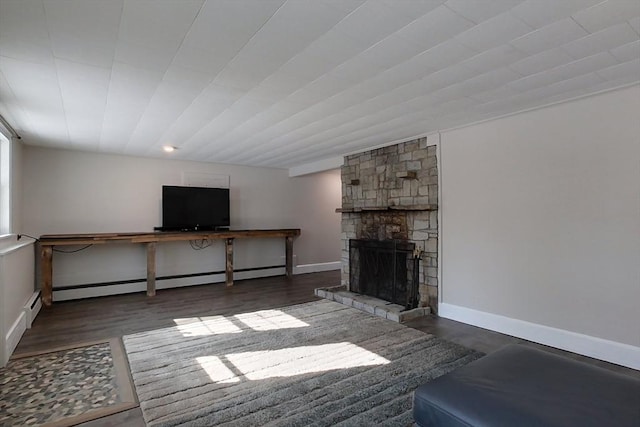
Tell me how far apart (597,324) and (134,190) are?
20.2ft

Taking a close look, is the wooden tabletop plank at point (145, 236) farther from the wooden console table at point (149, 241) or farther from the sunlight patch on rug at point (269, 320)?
the sunlight patch on rug at point (269, 320)

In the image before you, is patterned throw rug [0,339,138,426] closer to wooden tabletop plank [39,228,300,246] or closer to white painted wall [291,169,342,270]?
wooden tabletop plank [39,228,300,246]

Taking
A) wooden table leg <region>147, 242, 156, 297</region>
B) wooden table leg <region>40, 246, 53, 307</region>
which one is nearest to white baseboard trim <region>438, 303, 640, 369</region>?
wooden table leg <region>147, 242, 156, 297</region>

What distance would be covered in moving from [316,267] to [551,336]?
481cm

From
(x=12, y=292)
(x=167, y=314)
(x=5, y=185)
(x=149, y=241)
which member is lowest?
(x=167, y=314)

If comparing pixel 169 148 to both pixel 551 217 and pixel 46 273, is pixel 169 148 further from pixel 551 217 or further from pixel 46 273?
pixel 551 217

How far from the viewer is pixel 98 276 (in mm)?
5168

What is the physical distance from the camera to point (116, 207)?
536 centimetres

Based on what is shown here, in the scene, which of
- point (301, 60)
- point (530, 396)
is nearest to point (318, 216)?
point (301, 60)

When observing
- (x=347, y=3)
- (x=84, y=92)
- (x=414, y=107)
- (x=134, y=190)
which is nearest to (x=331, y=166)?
(x=414, y=107)

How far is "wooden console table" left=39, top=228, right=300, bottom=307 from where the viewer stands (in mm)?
4480

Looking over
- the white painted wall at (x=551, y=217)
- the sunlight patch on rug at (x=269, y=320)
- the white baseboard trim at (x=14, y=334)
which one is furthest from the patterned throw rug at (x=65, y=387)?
the white painted wall at (x=551, y=217)

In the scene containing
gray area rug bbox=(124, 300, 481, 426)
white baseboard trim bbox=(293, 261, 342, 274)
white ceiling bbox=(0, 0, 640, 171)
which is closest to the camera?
white ceiling bbox=(0, 0, 640, 171)

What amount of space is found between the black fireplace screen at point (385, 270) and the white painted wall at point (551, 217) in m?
0.43
